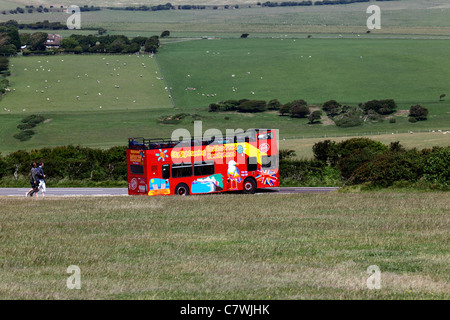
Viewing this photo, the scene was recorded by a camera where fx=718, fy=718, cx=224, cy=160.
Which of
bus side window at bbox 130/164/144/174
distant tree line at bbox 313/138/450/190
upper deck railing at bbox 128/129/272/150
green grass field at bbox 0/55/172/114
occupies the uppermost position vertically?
upper deck railing at bbox 128/129/272/150

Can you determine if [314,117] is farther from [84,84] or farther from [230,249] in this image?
[230,249]

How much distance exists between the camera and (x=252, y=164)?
4053 cm

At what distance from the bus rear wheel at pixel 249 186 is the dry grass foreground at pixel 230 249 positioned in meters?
11.7

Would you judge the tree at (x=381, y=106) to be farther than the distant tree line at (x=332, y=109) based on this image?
Yes

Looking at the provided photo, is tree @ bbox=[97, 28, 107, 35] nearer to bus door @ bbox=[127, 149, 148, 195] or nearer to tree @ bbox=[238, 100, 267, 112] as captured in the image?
tree @ bbox=[238, 100, 267, 112]

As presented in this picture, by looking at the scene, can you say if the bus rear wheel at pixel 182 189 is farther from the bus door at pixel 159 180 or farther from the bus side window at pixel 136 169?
the bus side window at pixel 136 169

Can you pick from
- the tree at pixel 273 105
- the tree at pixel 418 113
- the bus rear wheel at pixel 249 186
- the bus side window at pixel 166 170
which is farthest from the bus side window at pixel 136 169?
the tree at pixel 273 105

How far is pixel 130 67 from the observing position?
147000 mm

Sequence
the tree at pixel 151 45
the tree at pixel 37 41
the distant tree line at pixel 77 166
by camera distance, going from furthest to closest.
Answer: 1. the tree at pixel 151 45
2. the tree at pixel 37 41
3. the distant tree line at pixel 77 166

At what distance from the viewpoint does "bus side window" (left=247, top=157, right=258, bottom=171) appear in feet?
133

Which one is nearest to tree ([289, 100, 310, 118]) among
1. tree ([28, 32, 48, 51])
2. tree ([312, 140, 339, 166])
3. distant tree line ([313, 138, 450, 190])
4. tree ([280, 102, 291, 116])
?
tree ([280, 102, 291, 116])

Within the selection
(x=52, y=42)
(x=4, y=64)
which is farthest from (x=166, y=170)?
(x=52, y=42)

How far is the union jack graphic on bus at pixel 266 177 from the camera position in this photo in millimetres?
41031
